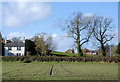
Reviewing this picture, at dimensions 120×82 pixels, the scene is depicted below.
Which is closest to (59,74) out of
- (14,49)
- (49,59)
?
(49,59)

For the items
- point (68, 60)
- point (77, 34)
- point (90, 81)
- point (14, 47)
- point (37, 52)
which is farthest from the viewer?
point (37, 52)

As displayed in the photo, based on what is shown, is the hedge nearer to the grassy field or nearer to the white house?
the grassy field

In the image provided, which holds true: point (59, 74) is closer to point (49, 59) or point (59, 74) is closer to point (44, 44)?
point (49, 59)

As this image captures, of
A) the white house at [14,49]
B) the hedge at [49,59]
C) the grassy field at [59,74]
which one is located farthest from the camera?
the white house at [14,49]

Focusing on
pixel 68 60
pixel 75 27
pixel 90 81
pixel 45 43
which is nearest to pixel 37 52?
pixel 45 43

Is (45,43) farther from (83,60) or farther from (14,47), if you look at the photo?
(83,60)

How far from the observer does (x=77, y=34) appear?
182 feet

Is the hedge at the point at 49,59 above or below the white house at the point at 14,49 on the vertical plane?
below

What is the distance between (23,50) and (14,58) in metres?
29.8

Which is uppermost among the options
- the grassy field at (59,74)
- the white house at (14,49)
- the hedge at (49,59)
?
the white house at (14,49)

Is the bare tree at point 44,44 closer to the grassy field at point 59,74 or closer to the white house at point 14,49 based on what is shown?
the white house at point 14,49

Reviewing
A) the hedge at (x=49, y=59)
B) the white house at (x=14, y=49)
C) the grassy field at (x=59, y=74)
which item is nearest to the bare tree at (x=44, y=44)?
the white house at (x=14, y=49)

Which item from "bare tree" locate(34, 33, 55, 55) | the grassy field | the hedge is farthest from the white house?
the grassy field

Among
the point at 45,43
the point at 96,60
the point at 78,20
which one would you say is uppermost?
the point at 78,20
